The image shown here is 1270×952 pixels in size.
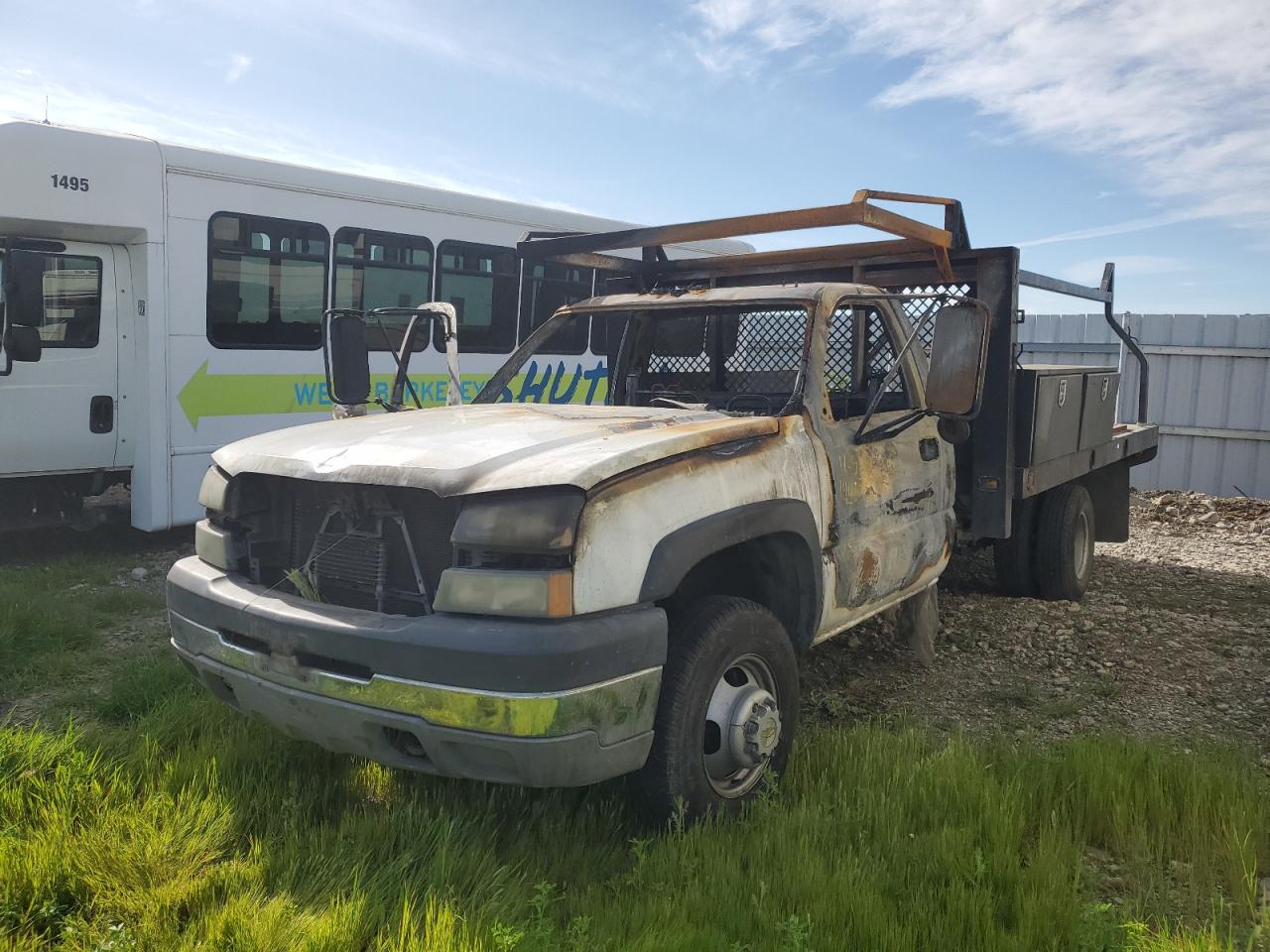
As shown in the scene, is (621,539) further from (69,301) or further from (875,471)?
(69,301)

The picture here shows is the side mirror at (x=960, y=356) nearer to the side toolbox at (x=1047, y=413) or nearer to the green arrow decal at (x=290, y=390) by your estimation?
the side toolbox at (x=1047, y=413)

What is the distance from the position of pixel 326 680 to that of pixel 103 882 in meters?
0.82

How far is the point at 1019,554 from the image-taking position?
6.50 meters

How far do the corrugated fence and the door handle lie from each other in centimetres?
1080

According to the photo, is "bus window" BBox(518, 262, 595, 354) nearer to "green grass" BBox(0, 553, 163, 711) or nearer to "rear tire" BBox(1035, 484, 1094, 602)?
"green grass" BBox(0, 553, 163, 711)

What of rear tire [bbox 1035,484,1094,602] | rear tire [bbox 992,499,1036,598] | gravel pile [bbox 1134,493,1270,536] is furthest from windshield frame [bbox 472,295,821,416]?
gravel pile [bbox 1134,493,1270,536]

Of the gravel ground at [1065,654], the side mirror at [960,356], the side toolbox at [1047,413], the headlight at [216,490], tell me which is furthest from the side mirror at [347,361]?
the side toolbox at [1047,413]

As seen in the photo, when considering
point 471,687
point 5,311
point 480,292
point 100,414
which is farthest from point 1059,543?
point 5,311

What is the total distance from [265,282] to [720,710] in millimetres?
6462

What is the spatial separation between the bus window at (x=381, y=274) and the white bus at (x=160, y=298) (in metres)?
0.02

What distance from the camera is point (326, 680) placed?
2.94 m

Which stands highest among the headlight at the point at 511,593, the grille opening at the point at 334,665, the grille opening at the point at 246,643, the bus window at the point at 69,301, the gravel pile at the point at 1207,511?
the bus window at the point at 69,301

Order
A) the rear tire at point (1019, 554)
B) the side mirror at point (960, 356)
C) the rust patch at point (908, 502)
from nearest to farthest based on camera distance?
the side mirror at point (960, 356) < the rust patch at point (908, 502) < the rear tire at point (1019, 554)

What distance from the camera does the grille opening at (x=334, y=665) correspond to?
9.47 ft
